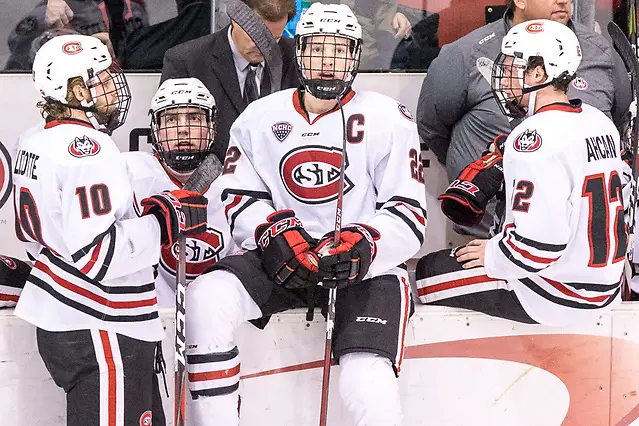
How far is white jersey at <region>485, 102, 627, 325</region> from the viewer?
2.64 meters

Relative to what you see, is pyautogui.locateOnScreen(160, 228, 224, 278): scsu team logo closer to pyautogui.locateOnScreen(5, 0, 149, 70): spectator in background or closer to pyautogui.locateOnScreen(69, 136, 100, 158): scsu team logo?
pyautogui.locateOnScreen(69, 136, 100, 158): scsu team logo

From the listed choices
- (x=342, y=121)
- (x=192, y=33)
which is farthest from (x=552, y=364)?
(x=192, y=33)

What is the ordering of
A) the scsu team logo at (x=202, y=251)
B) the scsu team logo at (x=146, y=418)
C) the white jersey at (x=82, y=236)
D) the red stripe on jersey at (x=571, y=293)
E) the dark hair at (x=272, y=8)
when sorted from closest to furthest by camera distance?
the white jersey at (x=82, y=236), the scsu team logo at (x=146, y=418), the red stripe on jersey at (x=571, y=293), the scsu team logo at (x=202, y=251), the dark hair at (x=272, y=8)

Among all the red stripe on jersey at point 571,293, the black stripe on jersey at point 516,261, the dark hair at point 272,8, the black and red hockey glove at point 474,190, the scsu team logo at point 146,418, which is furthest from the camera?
the dark hair at point 272,8

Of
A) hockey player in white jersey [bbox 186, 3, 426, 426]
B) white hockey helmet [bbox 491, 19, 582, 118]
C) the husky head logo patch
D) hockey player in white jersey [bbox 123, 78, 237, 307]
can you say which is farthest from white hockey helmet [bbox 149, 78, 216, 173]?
white hockey helmet [bbox 491, 19, 582, 118]

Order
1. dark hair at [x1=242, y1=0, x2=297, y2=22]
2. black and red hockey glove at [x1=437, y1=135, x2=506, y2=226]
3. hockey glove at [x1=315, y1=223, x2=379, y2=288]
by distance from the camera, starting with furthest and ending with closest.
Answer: dark hair at [x1=242, y1=0, x2=297, y2=22]
black and red hockey glove at [x1=437, y1=135, x2=506, y2=226]
hockey glove at [x1=315, y1=223, x2=379, y2=288]

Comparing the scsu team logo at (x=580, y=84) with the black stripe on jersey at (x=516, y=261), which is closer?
the black stripe on jersey at (x=516, y=261)

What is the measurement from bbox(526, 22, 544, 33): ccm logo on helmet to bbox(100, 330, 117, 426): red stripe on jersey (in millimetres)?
1419

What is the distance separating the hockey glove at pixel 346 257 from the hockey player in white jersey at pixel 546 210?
1.23 feet

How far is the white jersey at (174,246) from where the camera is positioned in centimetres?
311

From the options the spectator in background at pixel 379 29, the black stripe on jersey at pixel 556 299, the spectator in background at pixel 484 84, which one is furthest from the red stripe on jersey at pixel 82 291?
the spectator in background at pixel 379 29

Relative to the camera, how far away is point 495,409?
9.68 feet

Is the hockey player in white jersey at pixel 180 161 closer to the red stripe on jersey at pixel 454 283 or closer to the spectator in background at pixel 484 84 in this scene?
the red stripe on jersey at pixel 454 283

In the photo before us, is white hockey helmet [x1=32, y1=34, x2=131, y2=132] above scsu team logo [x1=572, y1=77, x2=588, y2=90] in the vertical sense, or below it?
above
